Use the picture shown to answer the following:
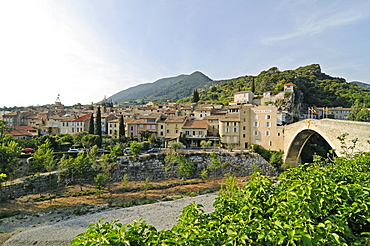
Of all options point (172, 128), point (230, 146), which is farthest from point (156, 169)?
point (230, 146)

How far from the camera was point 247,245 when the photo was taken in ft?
8.08

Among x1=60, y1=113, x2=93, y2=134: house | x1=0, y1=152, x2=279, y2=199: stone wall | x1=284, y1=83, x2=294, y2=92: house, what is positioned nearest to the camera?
x1=0, y1=152, x2=279, y2=199: stone wall

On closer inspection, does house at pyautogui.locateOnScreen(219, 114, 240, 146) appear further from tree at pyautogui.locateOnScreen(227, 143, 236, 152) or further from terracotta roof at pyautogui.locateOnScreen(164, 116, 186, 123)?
terracotta roof at pyautogui.locateOnScreen(164, 116, 186, 123)

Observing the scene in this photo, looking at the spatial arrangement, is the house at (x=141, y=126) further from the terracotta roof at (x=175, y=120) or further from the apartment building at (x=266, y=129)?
the apartment building at (x=266, y=129)

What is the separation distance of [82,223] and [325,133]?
2641 cm

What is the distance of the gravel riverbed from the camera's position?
12383 mm

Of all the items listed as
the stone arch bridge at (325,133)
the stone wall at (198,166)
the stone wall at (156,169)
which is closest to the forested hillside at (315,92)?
the stone arch bridge at (325,133)

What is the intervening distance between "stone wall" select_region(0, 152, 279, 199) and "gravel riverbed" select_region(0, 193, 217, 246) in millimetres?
6842

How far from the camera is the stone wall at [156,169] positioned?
21844 millimetres

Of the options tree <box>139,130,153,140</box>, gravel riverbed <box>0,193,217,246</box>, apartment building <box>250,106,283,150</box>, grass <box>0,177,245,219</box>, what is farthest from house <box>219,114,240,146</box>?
gravel riverbed <box>0,193,217,246</box>

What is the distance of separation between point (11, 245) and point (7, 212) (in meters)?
7.12

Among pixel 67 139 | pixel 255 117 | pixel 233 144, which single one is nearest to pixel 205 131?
pixel 233 144

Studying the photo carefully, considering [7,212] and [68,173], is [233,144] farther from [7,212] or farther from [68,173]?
[7,212]

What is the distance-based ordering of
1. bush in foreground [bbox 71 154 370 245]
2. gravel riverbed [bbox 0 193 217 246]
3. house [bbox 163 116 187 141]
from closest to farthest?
bush in foreground [bbox 71 154 370 245] < gravel riverbed [bbox 0 193 217 246] < house [bbox 163 116 187 141]
